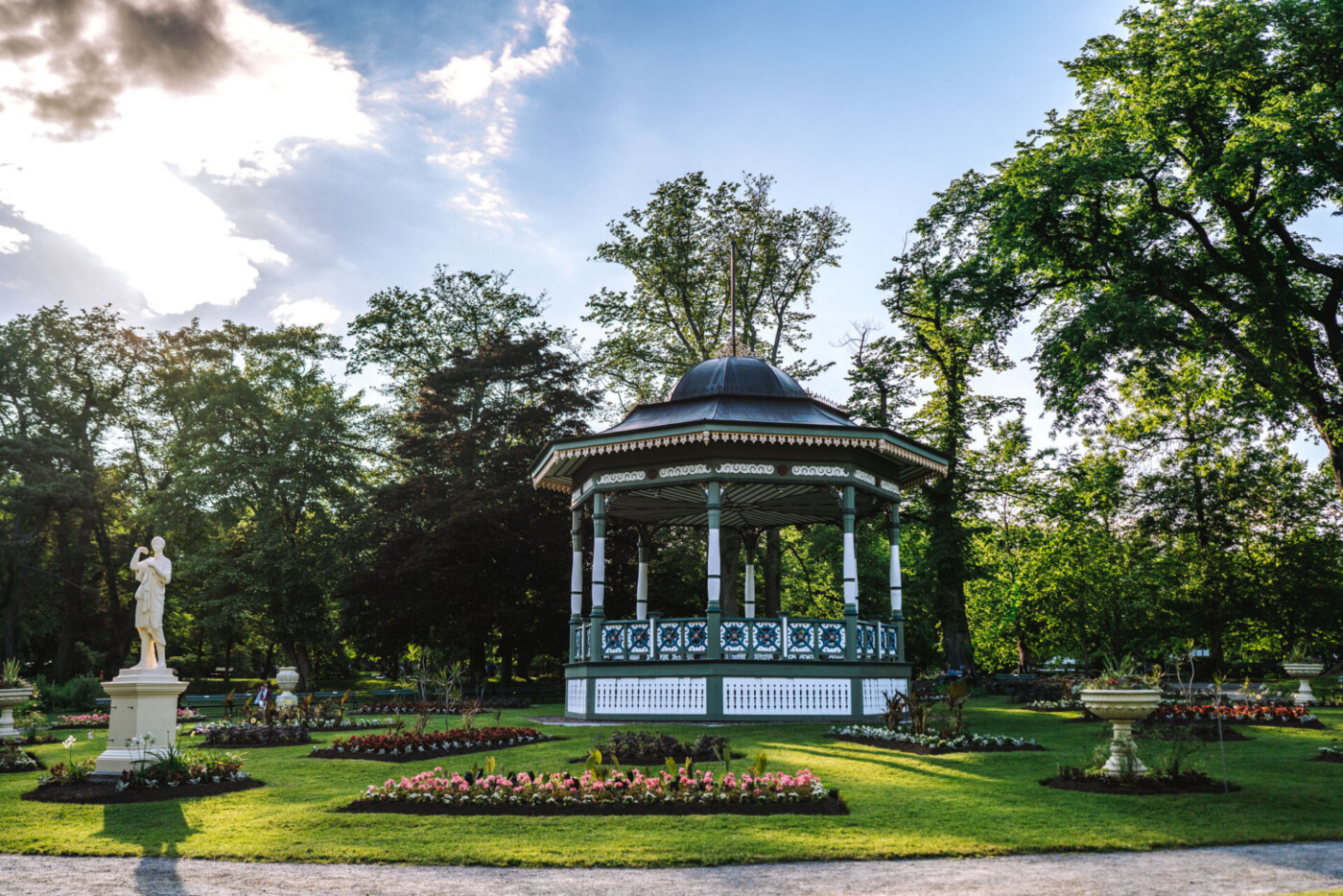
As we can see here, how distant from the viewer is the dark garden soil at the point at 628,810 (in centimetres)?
889

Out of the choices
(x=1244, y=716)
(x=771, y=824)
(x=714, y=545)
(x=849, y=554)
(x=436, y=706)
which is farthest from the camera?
(x=436, y=706)

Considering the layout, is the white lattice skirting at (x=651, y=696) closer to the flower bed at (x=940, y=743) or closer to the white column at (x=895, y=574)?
the flower bed at (x=940, y=743)

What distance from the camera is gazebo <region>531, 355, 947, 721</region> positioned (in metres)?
17.7

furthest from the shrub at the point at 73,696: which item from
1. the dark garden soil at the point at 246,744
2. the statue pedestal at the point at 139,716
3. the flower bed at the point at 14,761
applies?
the statue pedestal at the point at 139,716

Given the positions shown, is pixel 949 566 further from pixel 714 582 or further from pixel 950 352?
pixel 714 582

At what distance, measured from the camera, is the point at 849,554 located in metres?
18.8

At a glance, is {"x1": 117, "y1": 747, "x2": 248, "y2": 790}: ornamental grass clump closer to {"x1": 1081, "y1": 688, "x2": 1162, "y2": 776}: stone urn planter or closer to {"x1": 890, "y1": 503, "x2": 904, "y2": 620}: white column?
{"x1": 1081, "y1": 688, "x2": 1162, "y2": 776}: stone urn planter

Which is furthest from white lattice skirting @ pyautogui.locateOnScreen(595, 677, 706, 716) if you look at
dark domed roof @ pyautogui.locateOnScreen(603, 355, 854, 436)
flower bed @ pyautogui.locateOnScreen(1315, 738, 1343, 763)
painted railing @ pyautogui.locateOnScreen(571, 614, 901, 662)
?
flower bed @ pyautogui.locateOnScreen(1315, 738, 1343, 763)

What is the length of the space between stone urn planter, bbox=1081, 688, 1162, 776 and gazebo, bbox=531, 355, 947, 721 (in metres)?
7.65

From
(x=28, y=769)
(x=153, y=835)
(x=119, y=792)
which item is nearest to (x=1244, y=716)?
(x=153, y=835)

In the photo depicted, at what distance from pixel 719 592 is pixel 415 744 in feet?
20.0

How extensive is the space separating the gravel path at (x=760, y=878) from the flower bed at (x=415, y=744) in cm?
647

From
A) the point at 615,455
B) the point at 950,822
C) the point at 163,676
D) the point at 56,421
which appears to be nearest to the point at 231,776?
the point at 163,676

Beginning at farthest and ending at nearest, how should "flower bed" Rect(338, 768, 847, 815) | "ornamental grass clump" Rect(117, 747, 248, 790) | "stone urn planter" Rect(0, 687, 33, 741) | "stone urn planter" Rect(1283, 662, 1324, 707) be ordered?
"stone urn planter" Rect(1283, 662, 1324, 707), "stone urn planter" Rect(0, 687, 33, 741), "ornamental grass clump" Rect(117, 747, 248, 790), "flower bed" Rect(338, 768, 847, 815)
